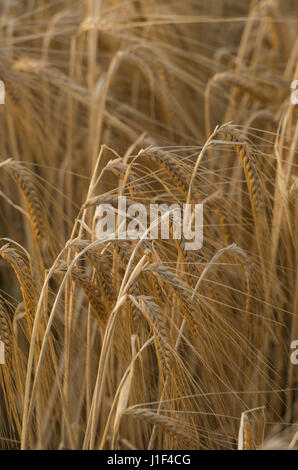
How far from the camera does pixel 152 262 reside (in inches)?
37.6

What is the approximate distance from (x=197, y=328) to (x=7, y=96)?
817mm

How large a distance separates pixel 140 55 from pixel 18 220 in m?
0.59

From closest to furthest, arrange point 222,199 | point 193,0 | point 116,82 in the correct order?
point 222,199 → point 116,82 → point 193,0

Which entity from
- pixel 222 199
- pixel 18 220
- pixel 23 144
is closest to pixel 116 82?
pixel 23 144

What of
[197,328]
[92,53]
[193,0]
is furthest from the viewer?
[193,0]

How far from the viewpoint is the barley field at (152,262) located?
3.03 feet

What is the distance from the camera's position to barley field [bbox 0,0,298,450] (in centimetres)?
92

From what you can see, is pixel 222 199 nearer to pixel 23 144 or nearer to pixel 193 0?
pixel 23 144

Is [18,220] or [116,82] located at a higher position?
[116,82]

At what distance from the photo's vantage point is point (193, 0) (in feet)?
7.45
